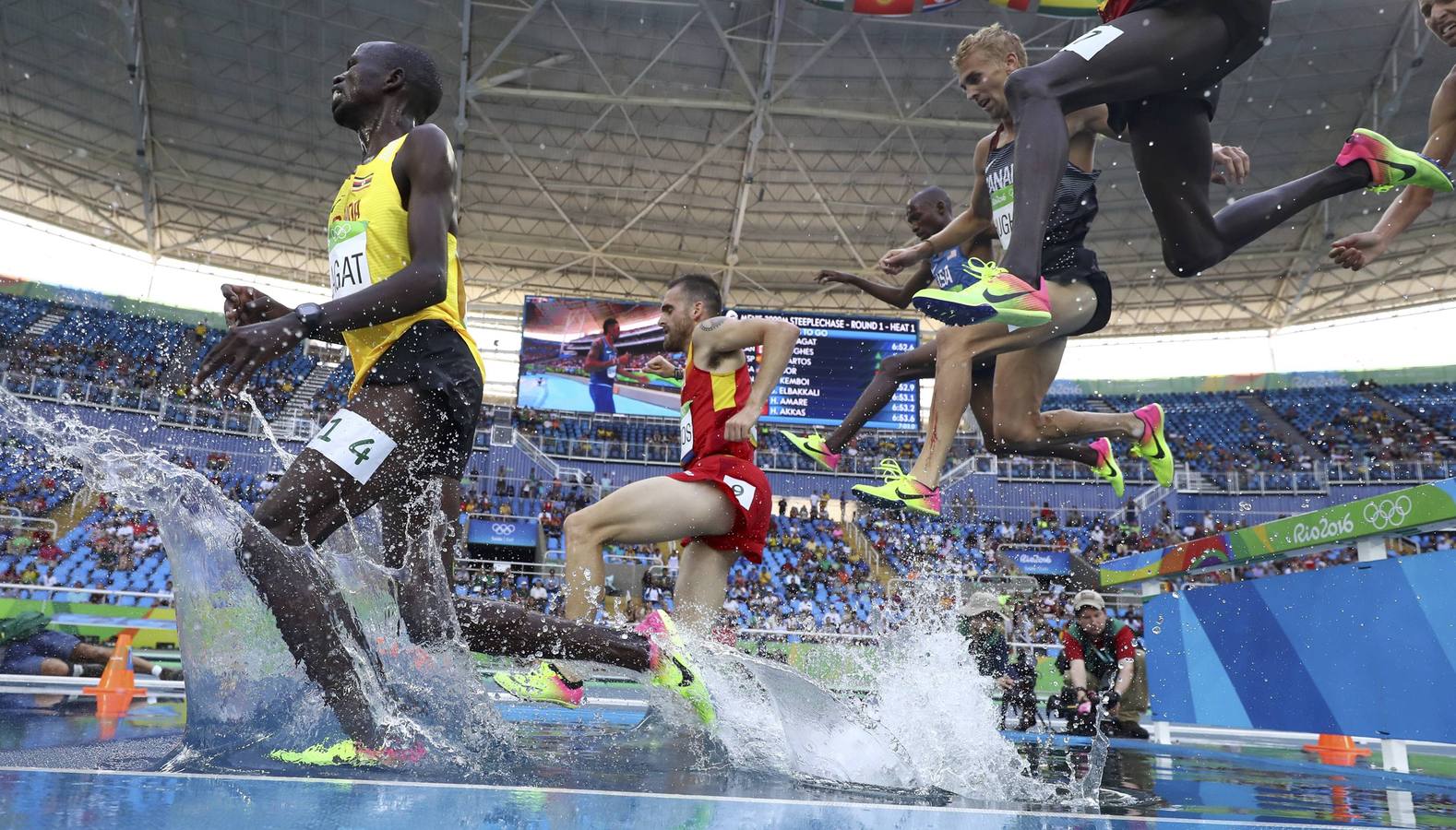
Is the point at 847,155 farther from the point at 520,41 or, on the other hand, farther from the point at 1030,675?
the point at 1030,675

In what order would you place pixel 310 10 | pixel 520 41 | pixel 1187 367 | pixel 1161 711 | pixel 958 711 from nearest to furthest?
pixel 958 711 → pixel 1161 711 → pixel 310 10 → pixel 520 41 → pixel 1187 367

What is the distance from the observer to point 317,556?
8.86ft

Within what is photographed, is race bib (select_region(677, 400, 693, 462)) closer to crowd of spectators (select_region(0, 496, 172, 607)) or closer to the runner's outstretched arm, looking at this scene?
the runner's outstretched arm

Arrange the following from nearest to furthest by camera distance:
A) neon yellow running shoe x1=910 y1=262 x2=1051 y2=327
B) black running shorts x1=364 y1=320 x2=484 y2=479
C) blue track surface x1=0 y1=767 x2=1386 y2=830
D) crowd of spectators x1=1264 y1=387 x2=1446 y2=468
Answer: blue track surface x1=0 y1=767 x2=1386 y2=830 < neon yellow running shoe x1=910 y1=262 x2=1051 y2=327 < black running shorts x1=364 y1=320 x2=484 y2=479 < crowd of spectators x1=1264 y1=387 x2=1446 y2=468

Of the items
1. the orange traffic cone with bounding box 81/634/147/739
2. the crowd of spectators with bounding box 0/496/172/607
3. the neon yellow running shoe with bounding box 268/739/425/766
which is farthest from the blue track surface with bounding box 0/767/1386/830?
the crowd of spectators with bounding box 0/496/172/607

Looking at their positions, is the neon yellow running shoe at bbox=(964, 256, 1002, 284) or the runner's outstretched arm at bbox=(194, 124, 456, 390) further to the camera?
the neon yellow running shoe at bbox=(964, 256, 1002, 284)

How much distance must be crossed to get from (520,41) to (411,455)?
19.9 metres

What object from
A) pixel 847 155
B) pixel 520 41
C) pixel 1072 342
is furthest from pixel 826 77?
pixel 1072 342

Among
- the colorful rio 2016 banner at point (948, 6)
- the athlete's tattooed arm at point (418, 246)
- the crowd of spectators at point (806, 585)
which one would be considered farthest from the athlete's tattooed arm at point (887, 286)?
the colorful rio 2016 banner at point (948, 6)

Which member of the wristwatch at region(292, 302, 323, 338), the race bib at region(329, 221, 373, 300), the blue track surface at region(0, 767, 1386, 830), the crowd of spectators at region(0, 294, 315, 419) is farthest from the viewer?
the crowd of spectators at region(0, 294, 315, 419)

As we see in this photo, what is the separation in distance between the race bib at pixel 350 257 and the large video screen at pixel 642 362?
18371 millimetres

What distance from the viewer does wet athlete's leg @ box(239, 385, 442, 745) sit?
2512 millimetres

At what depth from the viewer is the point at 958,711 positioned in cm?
335

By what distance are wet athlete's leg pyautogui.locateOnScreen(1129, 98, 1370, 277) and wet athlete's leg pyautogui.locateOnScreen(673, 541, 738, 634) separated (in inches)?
80.9
